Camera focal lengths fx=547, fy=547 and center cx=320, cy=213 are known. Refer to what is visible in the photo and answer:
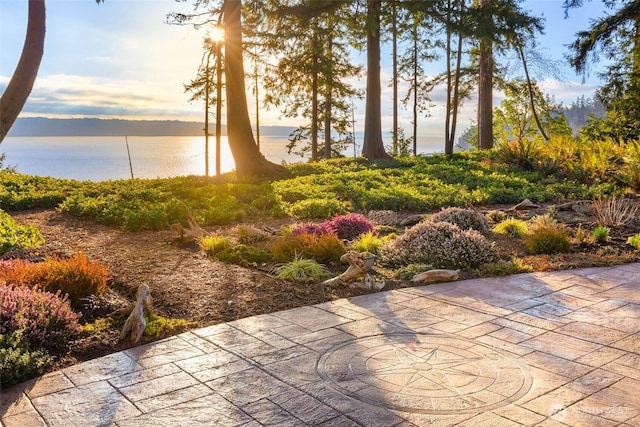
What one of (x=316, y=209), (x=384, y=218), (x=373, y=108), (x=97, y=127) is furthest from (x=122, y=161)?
(x=384, y=218)

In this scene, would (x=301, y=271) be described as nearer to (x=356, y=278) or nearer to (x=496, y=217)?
(x=356, y=278)

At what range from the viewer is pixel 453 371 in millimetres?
3574

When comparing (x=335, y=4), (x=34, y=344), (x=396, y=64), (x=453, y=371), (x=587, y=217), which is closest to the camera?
(x=453, y=371)

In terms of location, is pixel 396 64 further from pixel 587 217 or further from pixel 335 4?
pixel 587 217

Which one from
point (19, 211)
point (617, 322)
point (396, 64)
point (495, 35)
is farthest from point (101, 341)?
point (396, 64)

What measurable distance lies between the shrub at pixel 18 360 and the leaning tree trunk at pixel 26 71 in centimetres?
314

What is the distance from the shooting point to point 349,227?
27.3 ft

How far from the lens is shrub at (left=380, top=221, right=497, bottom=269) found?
21.4 feet

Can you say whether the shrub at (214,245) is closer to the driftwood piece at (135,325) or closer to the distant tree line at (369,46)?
the driftwood piece at (135,325)

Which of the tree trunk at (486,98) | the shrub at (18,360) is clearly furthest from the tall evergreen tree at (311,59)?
the shrub at (18,360)

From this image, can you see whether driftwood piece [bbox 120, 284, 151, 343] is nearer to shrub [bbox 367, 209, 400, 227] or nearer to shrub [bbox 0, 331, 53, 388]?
shrub [bbox 0, 331, 53, 388]

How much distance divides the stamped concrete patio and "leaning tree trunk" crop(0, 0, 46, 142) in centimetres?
366

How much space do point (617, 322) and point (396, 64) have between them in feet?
81.8

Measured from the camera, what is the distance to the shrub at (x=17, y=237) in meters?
7.43
